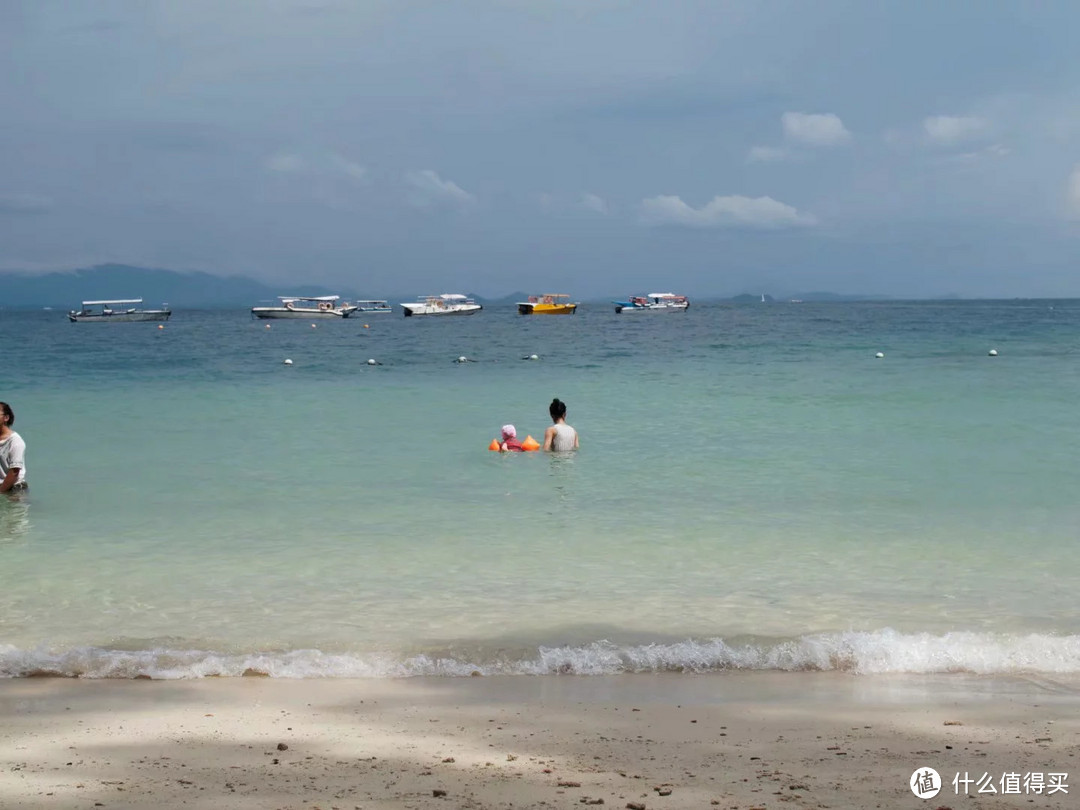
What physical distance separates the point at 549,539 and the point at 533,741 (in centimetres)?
527

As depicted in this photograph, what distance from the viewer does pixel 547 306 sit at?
11938cm

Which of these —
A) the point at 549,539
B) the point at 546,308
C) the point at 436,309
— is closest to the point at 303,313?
the point at 436,309

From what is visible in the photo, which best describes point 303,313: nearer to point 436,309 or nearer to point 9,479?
point 436,309

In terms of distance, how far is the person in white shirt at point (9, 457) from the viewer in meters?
12.7

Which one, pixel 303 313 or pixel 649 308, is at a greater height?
pixel 649 308

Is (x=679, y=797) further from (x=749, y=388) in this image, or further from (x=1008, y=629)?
(x=749, y=388)

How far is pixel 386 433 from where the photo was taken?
19547mm

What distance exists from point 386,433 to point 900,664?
1376 centimetres

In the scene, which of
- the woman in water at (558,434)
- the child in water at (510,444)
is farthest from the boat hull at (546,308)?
the woman in water at (558,434)

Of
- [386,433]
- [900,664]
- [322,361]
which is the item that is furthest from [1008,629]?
[322,361]

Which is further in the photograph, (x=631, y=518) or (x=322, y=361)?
(x=322, y=361)

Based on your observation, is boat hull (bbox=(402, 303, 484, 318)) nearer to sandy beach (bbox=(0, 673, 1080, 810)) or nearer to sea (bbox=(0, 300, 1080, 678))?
sea (bbox=(0, 300, 1080, 678))

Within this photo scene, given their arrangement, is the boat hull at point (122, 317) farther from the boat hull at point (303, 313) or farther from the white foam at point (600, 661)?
the white foam at point (600, 661)

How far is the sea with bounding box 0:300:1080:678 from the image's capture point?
7.29 m
